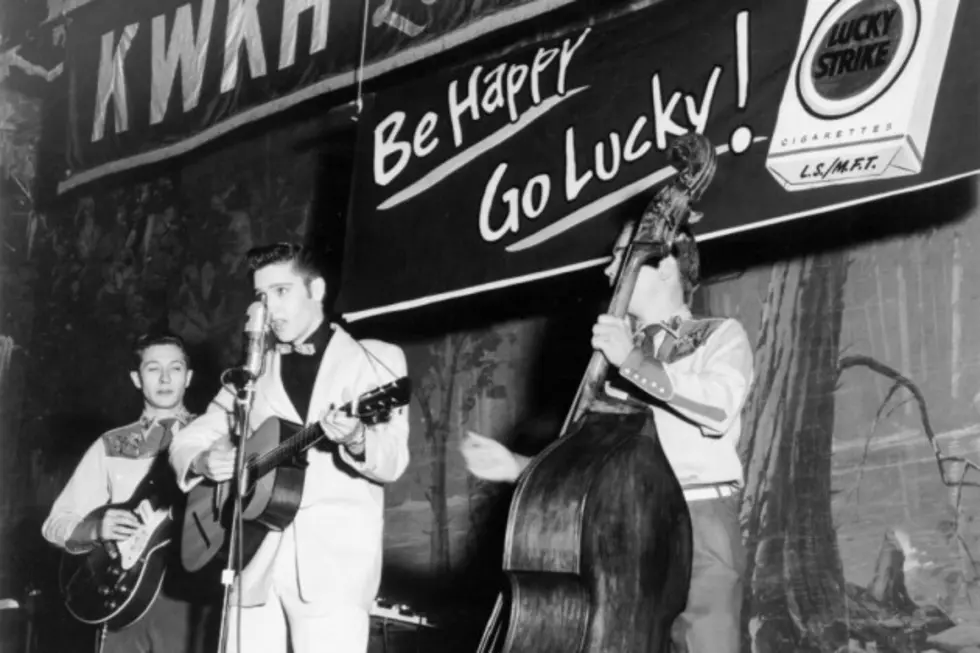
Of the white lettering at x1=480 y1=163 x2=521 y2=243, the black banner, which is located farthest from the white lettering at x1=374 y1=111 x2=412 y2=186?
the white lettering at x1=480 y1=163 x2=521 y2=243

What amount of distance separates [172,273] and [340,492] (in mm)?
2428

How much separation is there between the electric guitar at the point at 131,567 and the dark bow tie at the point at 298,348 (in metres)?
0.88

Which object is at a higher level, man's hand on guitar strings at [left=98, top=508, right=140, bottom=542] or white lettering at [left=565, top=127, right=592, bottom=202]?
white lettering at [left=565, top=127, right=592, bottom=202]

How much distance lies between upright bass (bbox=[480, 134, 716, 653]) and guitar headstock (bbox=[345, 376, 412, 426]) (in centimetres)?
61

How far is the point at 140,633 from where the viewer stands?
5.26 m

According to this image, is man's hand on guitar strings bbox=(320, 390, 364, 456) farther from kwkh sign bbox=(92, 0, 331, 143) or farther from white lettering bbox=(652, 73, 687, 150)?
kwkh sign bbox=(92, 0, 331, 143)

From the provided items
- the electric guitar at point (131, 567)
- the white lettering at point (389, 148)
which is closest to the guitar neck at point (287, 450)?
the electric guitar at point (131, 567)

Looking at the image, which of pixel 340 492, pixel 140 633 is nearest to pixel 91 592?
pixel 140 633

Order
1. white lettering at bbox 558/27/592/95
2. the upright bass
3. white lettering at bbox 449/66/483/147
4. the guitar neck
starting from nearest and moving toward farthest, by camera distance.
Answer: the upright bass → the guitar neck → white lettering at bbox 558/27/592/95 → white lettering at bbox 449/66/483/147

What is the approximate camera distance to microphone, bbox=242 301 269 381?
421 centimetres

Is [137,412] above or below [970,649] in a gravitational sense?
above

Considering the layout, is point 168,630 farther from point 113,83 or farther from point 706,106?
point 113,83

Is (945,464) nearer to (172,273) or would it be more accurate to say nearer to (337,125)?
(337,125)

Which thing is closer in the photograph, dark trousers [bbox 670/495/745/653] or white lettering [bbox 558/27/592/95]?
dark trousers [bbox 670/495/745/653]
